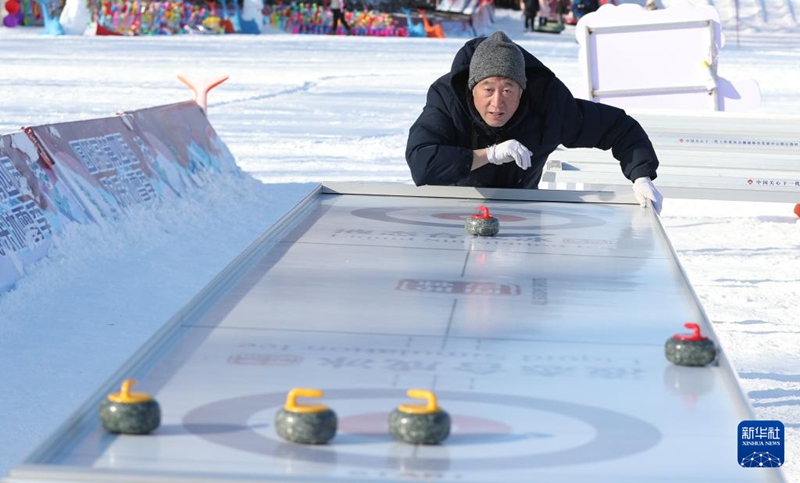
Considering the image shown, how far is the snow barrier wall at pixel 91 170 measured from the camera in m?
6.02

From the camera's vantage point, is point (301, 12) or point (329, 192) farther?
point (301, 12)

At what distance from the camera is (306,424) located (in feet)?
6.09

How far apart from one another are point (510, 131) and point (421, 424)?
9.60 ft

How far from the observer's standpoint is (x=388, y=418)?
2.00 m

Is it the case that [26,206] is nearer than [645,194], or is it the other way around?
[645,194]

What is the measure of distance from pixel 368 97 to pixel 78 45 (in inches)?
519

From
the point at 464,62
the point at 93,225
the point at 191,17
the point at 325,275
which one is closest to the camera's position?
the point at 325,275

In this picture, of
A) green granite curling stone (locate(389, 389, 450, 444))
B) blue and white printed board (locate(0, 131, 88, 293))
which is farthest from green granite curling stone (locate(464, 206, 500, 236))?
blue and white printed board (locate(0, 131, 88, 293))

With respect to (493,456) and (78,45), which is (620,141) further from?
(78,45)

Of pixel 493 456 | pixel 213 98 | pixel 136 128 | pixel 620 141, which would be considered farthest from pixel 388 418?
pixel 213 98

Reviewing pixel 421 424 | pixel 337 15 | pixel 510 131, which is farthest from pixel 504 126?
pixel 337 15

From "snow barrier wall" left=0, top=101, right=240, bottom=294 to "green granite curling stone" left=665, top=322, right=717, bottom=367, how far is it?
3934 mm

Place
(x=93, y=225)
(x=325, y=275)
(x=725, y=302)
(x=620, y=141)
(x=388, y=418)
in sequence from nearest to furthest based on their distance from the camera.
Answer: (x=388, y=418) → (x=325, y=275) → (x=620, y=141) → (x=725, y=302) → (x=93, y=225)

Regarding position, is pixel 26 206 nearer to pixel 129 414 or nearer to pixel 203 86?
pixel 203 86
